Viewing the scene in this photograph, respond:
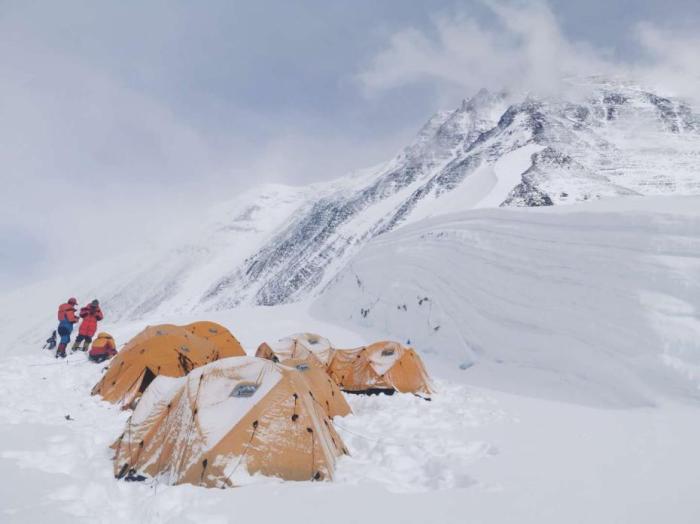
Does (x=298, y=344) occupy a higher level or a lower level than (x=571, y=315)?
lower

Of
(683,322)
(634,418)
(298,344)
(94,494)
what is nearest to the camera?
(94,494)

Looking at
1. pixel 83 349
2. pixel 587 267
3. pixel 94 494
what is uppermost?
pixel 587 267

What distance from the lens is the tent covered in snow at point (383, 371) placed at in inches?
491

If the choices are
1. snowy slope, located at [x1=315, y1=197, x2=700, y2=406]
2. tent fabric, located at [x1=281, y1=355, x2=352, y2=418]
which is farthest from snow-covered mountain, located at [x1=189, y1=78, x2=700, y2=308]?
tent fabric, located at [x1=281, y1=355, x2=352, y2=418]

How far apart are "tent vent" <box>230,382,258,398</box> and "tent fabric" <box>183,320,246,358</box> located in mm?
8903

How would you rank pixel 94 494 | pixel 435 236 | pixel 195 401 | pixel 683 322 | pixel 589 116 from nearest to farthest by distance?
pixel 94 494 < pixel 195 401 < pixel 683 322 < pixel 435 236 < pixel 589 116

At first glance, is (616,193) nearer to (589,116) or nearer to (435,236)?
(435,236)

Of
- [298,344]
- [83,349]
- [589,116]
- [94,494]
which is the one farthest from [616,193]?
[589,116]

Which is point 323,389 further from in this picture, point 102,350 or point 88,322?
point 88,322

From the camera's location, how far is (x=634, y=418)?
9031 mm

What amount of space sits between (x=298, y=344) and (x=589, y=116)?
439ft

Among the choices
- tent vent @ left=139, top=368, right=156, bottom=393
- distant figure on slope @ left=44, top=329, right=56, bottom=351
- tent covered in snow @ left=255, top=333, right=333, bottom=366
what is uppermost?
tent covered in snow @ left=255, top=333, right=333, bottom=366

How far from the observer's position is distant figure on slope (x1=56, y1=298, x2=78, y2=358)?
15.9 m

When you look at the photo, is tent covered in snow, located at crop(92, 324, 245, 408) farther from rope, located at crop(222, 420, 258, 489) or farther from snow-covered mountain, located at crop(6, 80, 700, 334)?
snow-covered mountain, located at crop(6, 80, 700, 334)
